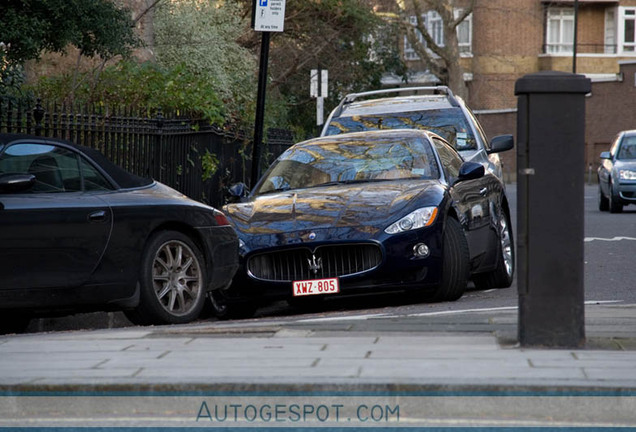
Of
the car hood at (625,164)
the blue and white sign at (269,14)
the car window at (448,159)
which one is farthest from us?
the car hood at (625,164)

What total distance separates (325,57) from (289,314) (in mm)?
29207

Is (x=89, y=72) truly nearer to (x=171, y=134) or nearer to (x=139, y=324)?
(x=171, y=134)

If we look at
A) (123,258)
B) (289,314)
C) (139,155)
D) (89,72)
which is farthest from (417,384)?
(89,72)

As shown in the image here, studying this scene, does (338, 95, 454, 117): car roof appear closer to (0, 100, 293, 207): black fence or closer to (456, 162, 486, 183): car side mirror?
(0, 100, 293, 207): black fence

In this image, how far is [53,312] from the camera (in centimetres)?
894

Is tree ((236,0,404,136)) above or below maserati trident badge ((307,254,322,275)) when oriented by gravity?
above

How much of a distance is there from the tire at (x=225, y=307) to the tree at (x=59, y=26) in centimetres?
366

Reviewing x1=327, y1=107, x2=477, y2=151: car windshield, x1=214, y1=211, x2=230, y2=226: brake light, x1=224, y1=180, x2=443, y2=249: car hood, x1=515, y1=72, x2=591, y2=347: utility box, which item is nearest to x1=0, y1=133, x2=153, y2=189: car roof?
x1=214, y1=211, x2=230, y2=226: brake light

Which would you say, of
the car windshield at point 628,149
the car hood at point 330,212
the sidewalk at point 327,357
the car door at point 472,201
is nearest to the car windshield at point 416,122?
the car door at point 472,201

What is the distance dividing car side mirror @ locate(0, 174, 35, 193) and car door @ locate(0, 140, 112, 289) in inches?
2.0

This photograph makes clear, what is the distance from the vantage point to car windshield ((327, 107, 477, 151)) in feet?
49.6

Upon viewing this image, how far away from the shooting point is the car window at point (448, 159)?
11.6m

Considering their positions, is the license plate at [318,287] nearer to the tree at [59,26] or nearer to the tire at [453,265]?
the tire at [453,265]

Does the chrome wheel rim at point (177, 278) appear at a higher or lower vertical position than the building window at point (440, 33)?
lower
